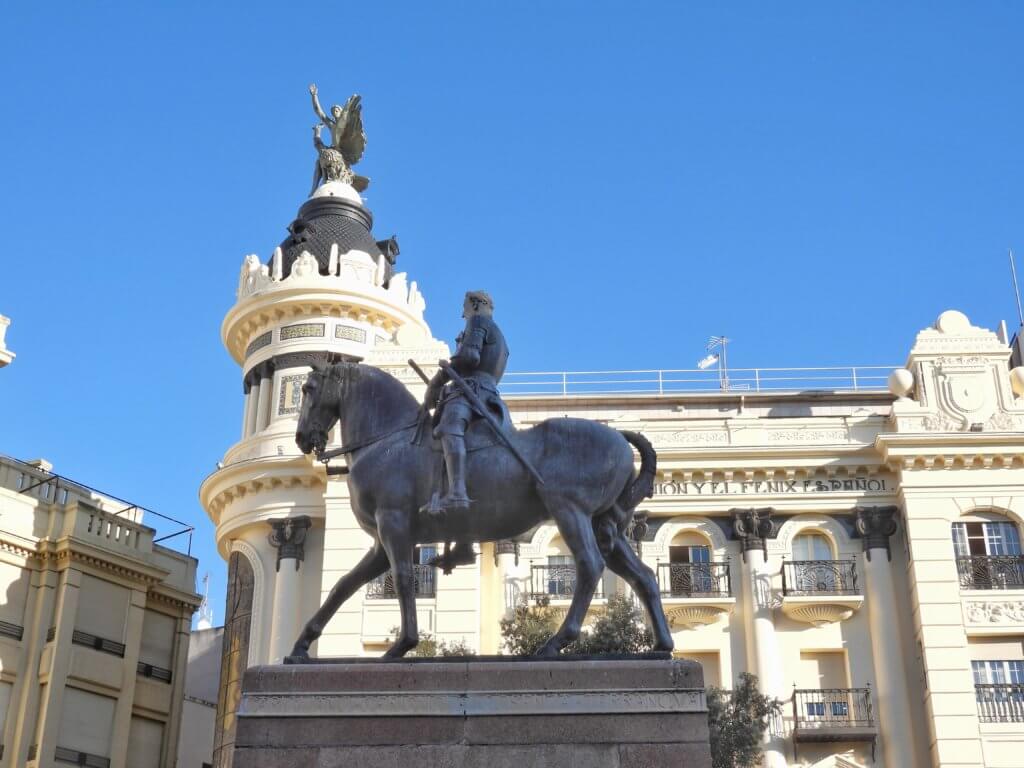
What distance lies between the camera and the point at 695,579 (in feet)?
122

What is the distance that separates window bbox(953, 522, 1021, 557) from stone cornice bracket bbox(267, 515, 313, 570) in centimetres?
1625

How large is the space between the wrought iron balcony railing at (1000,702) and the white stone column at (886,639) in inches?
68.2

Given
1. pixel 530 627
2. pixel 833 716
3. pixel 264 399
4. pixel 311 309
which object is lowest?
pixel 833 716

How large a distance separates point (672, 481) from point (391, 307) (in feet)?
32.1

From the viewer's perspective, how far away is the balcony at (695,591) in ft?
119

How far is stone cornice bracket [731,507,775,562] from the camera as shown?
37375 mm

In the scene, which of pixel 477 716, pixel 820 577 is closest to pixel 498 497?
pixel 477 716

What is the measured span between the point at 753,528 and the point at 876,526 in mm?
3067

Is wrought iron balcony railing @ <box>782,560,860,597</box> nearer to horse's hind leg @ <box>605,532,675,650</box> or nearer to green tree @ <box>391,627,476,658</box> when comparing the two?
green tree @ <box>391,627,476,658</box>

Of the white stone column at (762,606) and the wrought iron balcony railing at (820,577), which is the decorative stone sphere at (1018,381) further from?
the white stone column at (762,606)

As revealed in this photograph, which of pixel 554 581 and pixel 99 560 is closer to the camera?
pixel 554 581

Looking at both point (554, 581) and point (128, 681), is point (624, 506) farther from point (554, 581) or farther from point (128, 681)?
point (128, 681)

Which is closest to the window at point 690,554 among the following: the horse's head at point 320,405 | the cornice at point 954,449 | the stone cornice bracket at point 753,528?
the stone cornice bracket at point 753,528

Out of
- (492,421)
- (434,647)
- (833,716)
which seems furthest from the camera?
(833,716)
